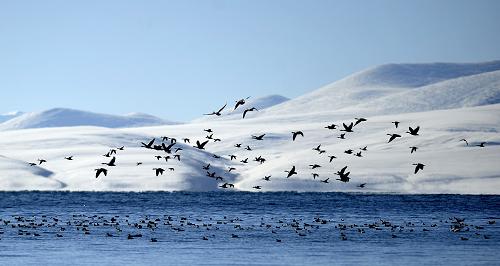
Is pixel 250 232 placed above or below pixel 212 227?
below

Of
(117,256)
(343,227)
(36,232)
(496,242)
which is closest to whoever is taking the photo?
(117,256)

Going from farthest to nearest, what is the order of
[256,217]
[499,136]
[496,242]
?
[499,136], [256,217], [496,242]

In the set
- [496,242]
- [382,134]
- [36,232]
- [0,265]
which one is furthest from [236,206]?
[382,134]

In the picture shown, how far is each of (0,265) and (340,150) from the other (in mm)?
132151

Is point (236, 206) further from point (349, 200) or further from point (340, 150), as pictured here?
point (340, 150)

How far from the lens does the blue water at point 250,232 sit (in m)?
61.4

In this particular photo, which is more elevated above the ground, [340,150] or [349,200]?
[340,150]

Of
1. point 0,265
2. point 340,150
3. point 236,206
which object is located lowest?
point 0,265

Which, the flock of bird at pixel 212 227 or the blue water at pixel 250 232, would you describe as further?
the flock of bird at pixel 212 227

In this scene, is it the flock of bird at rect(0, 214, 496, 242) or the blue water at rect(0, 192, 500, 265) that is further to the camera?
the flock of bird at rect(0, 214, 496, 242)

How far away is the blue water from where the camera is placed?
61.4m

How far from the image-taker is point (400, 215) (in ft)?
338

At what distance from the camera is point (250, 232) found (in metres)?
79.6

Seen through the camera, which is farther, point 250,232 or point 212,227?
point 212,227
